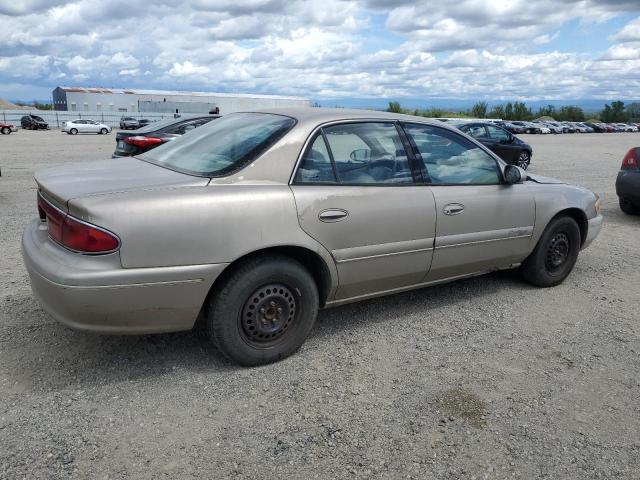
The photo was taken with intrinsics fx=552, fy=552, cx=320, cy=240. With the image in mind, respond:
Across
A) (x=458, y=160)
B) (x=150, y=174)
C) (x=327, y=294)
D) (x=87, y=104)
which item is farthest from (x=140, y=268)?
(x=87, y=104)

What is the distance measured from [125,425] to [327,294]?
148cm

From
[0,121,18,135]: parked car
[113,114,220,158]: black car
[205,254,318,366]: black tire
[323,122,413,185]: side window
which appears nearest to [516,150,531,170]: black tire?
[113,114,220,158]: black car

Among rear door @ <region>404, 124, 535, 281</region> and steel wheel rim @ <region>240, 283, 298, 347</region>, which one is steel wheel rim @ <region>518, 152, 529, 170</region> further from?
steel wheel rim @ <region>240, 283, 298, 347</region>

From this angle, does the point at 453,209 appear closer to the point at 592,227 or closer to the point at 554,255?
the point at 554,255

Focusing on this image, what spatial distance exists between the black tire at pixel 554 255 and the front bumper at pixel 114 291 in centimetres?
309

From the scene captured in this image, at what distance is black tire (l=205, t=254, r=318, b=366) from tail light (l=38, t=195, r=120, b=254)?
68 cm

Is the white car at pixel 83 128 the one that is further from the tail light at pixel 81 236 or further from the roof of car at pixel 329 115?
the tail light at pixel 81 236

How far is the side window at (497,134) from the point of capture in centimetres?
1758

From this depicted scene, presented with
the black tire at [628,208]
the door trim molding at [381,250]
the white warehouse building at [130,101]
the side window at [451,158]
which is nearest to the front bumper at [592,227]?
the side window at [451,158]

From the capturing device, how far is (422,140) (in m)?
4.19

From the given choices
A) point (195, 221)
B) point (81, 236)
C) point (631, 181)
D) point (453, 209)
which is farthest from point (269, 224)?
point (631, 181)

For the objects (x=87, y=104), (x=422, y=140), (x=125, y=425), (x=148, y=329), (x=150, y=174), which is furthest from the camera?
(x=87, y=104)

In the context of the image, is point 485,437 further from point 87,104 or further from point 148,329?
point 87,104

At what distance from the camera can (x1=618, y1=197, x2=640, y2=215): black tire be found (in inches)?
348
